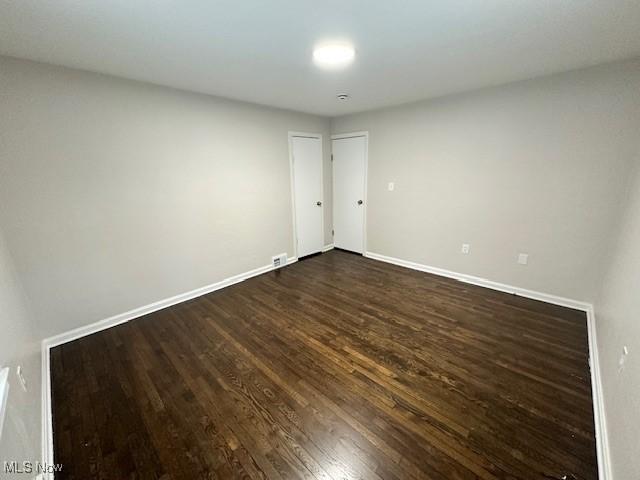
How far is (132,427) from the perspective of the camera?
1568 millimetres

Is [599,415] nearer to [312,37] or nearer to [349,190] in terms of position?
[312,37]

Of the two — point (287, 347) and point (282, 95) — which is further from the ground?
point (282, 95)

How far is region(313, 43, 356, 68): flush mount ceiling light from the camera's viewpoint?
1783 millimetres

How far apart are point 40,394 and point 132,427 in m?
0.72

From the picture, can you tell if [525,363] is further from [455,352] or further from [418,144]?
[418,144]

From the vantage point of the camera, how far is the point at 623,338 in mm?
1456

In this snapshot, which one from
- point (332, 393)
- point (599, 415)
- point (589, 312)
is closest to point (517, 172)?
point (589, 312)

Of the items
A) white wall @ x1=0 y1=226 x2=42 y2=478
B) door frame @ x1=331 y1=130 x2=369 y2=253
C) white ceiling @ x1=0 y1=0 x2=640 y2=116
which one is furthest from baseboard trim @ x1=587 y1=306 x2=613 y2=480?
door frame @ x1=331 y1=130 x2=369 y2=253

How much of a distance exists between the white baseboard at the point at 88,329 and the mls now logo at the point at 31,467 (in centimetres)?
4

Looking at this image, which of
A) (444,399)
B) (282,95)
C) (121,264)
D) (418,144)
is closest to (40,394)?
(121,264)

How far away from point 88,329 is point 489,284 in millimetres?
4380

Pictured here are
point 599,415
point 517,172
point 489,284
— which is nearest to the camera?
point 599,415

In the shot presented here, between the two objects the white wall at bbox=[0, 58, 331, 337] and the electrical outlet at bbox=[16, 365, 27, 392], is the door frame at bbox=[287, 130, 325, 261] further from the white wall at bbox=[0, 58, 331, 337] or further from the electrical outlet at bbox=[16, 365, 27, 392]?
the electrical outlet at bbox=[16, 365, 27, 392]

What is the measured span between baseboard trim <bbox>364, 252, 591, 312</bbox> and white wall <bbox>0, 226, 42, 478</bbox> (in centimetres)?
390
